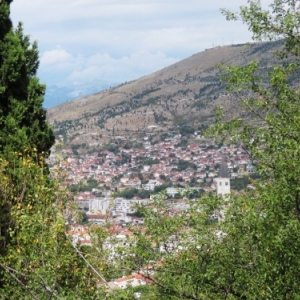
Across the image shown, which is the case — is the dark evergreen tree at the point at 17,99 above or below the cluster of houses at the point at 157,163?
above

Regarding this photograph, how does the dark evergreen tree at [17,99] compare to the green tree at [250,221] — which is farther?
the dark evergreen tree at [17,99]

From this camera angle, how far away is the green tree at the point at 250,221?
4.36 metres

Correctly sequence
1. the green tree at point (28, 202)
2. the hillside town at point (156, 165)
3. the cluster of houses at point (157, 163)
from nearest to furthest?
the green tree at point (28, 202)
the hillside town at point (156, 165)
the cluster of houses at point (157, 163)

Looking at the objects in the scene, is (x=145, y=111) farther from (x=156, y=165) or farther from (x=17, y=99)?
(x=17, y=99)

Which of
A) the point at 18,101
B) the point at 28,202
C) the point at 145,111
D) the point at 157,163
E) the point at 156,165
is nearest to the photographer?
the point at 28,202

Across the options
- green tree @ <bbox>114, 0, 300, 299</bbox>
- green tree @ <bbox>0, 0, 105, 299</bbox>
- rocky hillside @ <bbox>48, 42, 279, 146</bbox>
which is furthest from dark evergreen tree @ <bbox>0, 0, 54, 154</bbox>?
rocky hillside @ <bbox>48, 42, 279, 146</bbox>

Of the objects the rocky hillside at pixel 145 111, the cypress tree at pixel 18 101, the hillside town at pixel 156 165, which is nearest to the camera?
the cypress tree at pixel 18 101

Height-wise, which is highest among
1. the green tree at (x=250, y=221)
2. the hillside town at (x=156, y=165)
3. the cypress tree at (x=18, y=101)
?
the cypress tree at (x=18, y=101)

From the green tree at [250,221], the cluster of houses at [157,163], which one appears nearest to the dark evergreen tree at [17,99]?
the green tree at [250,221]

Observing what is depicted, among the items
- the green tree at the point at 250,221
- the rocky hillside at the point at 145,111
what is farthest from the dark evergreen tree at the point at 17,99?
the rocky hillside at the point at 145,111

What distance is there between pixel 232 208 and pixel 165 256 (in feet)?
3.15

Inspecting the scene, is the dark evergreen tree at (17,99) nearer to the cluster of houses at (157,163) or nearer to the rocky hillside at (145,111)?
the cluster of houses at (157,163)

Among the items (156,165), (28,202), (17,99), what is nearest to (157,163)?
(156,165)

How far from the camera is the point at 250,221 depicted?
4.75 metres
